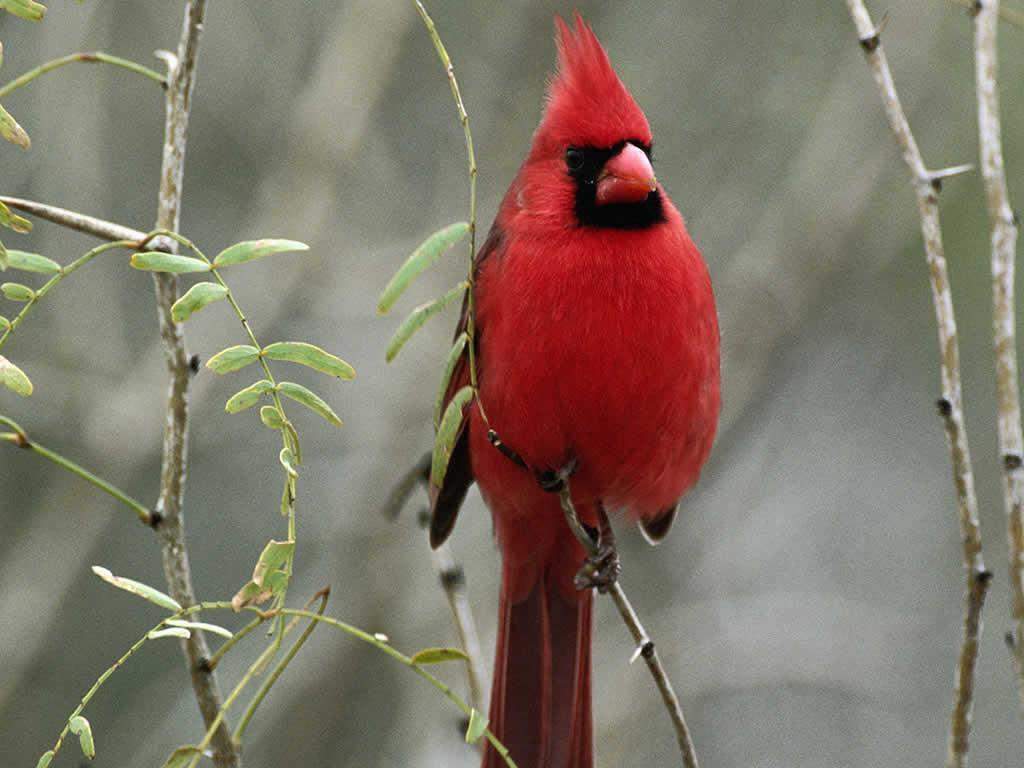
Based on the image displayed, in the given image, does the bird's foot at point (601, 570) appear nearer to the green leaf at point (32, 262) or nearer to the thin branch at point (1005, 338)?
the thin branch at point (1005, 338)

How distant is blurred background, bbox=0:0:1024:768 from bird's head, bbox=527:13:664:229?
1.11m

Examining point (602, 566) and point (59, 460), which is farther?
point (602, 566)

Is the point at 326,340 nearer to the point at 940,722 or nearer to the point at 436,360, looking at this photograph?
the point at 436,360

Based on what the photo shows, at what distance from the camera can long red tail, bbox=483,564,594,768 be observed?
2391mm

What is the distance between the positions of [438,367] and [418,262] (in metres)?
2.20

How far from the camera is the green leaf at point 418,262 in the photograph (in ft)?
4.60

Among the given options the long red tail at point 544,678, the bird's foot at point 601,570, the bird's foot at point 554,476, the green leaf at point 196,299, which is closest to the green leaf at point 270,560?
the green leaf at point 196,299

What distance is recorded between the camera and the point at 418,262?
1.42m

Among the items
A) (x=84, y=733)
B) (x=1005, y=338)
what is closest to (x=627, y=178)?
(x=1005, y=338)

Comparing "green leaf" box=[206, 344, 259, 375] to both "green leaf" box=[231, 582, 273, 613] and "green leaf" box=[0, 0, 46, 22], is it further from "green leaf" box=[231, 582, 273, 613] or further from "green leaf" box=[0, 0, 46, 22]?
"green leaf" box=[0, 0, 46, 22]

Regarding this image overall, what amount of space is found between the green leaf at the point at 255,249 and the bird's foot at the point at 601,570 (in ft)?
2.85

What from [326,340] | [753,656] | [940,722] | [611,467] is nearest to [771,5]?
[326,340]

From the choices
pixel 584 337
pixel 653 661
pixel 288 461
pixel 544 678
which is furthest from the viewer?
pixel 544 678

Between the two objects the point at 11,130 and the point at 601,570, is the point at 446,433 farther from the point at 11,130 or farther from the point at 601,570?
the point at 601,570
